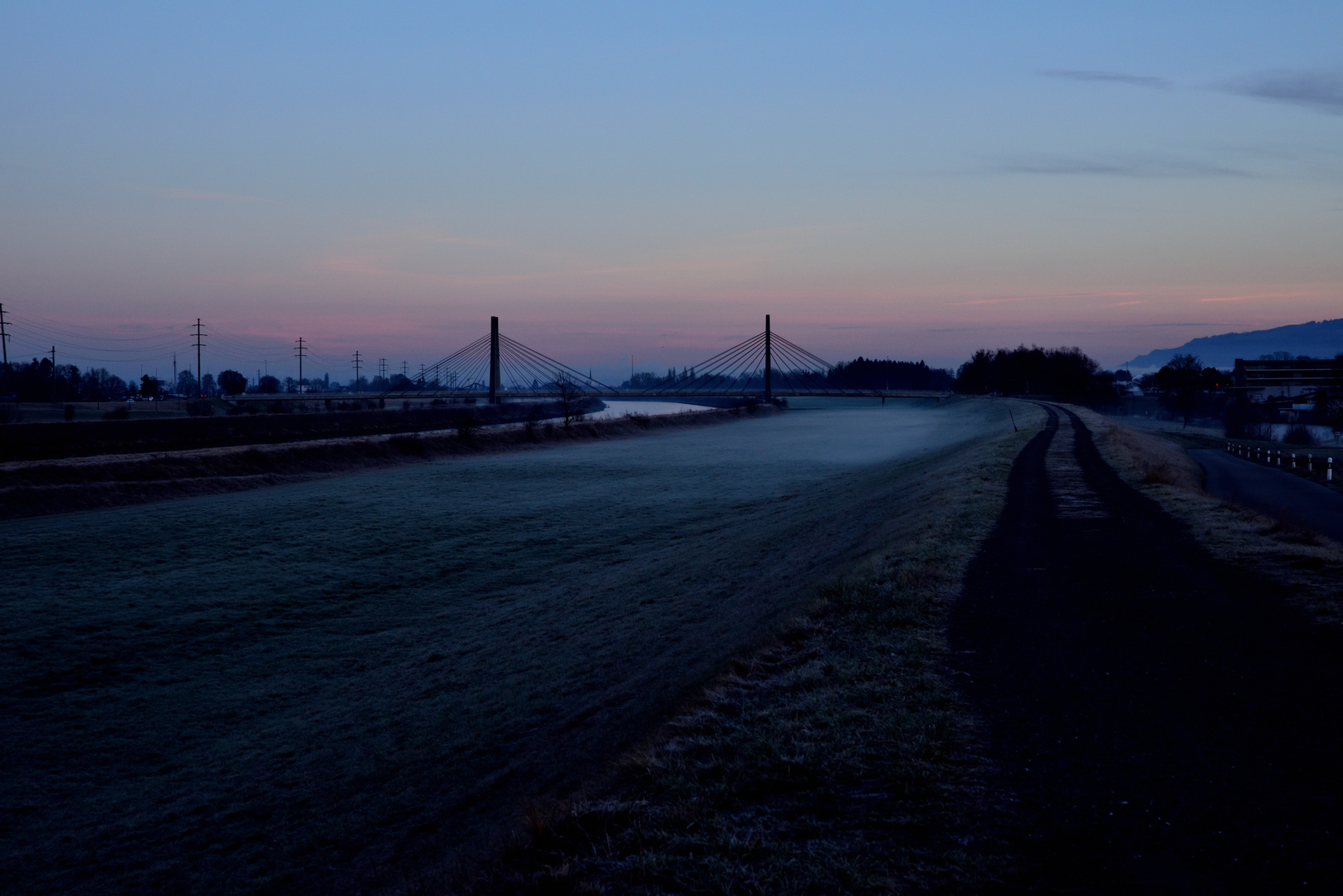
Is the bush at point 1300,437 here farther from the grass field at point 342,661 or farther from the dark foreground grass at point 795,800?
the dark foreground grass at point 795,800

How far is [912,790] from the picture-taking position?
5.75 meters

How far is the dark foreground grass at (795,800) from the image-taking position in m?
4.95

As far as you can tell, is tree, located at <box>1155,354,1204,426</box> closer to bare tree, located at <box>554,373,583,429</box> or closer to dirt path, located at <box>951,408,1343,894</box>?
bare tree, located at <box>554,373,583,429</box>

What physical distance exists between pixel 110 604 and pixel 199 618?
228 cm

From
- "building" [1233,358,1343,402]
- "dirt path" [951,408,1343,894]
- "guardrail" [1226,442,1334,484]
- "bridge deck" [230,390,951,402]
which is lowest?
"guardrail" [1226,442,1334,484]

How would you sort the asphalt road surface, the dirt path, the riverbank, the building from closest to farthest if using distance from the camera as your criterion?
the dirt path → the asphalt road surface → the riverbank → the building

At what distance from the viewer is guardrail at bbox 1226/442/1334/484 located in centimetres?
4043

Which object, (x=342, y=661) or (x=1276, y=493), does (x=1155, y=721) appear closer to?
(x=342, y=661)

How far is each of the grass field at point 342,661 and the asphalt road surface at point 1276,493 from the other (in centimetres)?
1139

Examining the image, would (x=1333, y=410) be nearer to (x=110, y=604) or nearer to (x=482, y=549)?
(x=482, y=549)

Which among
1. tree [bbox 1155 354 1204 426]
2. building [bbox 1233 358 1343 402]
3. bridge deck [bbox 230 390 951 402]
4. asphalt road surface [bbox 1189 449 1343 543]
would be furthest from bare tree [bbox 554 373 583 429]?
building [bbox 1233 358 1343 402]

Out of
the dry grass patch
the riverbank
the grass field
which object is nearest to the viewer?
the grass field

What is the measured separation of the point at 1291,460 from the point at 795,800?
2131 inches

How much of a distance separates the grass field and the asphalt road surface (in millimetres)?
11393
